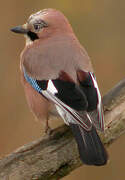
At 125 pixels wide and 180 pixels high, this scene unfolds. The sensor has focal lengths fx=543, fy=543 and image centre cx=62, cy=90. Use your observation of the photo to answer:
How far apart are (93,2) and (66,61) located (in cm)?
239

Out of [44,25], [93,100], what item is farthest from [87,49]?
[93,100]

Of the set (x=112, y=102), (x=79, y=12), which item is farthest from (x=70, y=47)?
(x=79, y=12)

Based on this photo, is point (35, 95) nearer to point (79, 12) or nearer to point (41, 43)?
point (41, 43)

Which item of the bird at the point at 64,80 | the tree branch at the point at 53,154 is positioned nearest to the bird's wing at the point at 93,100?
the bird at the point at 64,80

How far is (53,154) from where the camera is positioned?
4.59 metres

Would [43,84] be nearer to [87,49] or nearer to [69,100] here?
[69,100]

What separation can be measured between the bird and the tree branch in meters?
0.23

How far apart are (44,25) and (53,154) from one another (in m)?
1.46

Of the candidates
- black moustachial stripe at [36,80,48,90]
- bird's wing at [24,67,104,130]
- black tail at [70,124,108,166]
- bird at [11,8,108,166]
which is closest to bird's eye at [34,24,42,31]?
bird at [11,8,108,166]

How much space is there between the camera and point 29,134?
6.84 metres

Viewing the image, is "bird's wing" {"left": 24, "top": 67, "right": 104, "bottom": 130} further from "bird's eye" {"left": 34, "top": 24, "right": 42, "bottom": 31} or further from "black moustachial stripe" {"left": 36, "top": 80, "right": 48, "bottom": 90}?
"bird's eye" {"left": 34, "top": 24, "right": 42, "bottom": 31}

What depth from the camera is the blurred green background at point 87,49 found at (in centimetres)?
674

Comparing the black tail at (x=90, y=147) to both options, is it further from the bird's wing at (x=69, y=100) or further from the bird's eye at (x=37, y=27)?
the bird's eye at (x=37, y=27)

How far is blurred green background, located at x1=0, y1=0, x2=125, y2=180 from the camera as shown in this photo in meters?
6.74
